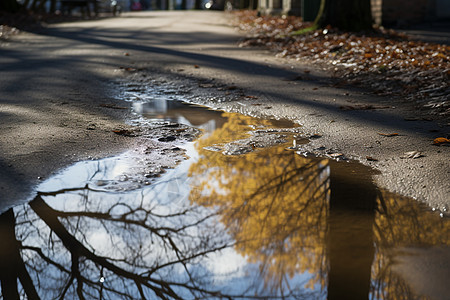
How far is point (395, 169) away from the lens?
3695 millimetres

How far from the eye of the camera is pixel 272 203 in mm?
3148

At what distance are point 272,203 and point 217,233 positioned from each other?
518mm

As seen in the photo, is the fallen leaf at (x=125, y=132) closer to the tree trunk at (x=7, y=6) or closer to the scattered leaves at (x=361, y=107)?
the scattered leaves at (x=361, y=107)

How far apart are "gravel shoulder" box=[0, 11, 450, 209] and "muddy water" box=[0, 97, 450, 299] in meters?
0.29

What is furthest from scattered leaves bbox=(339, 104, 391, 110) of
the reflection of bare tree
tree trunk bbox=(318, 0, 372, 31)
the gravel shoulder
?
tree trunk bbox=(318, 0, 372, 31)

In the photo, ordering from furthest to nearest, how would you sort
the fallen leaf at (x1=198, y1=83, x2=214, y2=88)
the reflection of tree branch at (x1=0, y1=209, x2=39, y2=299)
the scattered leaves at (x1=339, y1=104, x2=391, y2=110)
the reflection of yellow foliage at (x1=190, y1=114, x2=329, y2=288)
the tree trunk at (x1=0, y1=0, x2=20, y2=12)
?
the tree trunk at (x1=0, y1=0, x2=20, y2=12), the fallen leaf at (x1=198, y1=83, x2=214, y2=88), the scattered leaves at (x1=339, y1=104, x2=391, y2=110), the reflection of yellow foliage at (x1=190, y1=114, x2=329, y2=288), the reflection of tree branch at (x1=0, y1=209, x2=39, y2=299)

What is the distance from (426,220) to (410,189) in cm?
47

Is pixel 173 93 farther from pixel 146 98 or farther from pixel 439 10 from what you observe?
pixel 439 10

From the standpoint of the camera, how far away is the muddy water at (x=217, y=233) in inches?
90.6

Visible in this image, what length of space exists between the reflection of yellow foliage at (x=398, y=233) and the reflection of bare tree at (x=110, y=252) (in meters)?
0.76

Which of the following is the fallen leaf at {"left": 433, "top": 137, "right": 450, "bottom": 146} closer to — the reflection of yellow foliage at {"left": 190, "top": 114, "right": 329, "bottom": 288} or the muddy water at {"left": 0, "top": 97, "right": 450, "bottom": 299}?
the muddy water at {"left": 0, "top": 97, "right": 450, "bottom": 299}

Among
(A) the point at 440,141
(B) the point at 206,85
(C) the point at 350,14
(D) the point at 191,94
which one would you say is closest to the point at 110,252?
(A) the point at 440,141

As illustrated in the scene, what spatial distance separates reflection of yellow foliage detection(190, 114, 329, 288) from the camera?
250cm

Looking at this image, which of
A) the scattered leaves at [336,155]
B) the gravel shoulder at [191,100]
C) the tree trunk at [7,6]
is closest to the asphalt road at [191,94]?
the gravel shoulder at [191,100]
